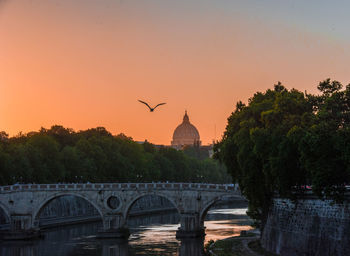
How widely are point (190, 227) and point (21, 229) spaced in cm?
A: 2153

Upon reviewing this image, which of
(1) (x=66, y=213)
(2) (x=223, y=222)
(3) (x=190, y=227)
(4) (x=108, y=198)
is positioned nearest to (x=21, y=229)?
(4) (x=108, y=198)

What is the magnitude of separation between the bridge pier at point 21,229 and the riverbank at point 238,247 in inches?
1017

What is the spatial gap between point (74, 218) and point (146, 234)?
22019 millimetres

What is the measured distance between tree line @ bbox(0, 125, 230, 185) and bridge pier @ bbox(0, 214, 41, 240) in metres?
11.6

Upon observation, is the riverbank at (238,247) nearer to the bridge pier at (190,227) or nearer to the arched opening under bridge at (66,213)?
the bridge pier at (190,227)

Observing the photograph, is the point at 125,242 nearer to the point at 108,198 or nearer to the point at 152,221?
the point at 108,198

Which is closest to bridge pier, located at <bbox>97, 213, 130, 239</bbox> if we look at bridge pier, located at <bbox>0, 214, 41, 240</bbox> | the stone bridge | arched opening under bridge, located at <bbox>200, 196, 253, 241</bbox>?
the stone bridge

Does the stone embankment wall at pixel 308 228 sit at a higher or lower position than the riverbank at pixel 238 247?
higher

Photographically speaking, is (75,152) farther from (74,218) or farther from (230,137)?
(230,137)

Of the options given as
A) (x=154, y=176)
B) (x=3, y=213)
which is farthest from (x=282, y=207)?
(x=154, y=176)

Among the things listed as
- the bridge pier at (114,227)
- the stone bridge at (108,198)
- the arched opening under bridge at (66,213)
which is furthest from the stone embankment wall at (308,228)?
the arched opening under bridge at (66,213)

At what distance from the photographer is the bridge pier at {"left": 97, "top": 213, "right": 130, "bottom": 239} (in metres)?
84.4

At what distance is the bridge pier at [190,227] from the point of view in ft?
269

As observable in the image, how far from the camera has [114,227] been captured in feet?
280
